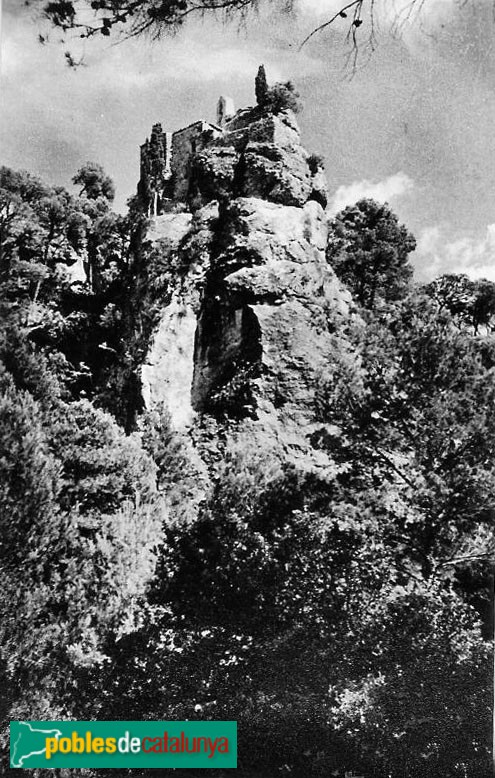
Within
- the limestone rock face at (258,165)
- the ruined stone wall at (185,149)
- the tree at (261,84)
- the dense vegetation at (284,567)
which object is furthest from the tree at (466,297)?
the ruined stone wall at (185,149)

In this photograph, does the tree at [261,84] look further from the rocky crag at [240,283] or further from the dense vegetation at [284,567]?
the dense vegetation at [284,567]

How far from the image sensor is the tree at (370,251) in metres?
17.9

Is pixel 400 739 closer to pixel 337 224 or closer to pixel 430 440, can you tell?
pixel 430 440

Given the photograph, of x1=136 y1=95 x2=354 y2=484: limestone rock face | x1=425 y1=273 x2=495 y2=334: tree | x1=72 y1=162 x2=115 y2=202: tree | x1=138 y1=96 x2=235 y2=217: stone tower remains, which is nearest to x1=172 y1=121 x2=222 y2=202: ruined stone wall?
x1=138 y1=96 x2=235 y2=217: stone tower remains

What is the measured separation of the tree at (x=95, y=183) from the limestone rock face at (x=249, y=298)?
1816 mm

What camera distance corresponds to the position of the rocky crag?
10320 millimetres

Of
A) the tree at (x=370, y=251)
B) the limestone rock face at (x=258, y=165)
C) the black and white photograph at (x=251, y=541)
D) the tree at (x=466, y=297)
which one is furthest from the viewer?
the tree at (x=370, y=251)

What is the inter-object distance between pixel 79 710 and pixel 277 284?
8325 mm

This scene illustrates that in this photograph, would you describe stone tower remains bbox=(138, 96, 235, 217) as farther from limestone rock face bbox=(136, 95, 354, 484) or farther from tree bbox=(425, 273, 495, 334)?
Result: tree bbox=(425, 273, 495, 334)

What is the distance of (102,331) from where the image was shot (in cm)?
1325

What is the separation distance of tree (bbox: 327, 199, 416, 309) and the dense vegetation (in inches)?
348

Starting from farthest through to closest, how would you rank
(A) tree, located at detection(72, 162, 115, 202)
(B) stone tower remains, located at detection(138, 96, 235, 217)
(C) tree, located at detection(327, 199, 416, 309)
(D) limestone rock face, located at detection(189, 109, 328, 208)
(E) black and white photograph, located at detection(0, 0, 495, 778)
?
(C) tree, located at detection(327, 199, 416, 309) → (B) stone tower remains, located at detection(138, 96, 235, 217) → (D) limestone rock face, located at detection(189, 109, 328, 208) → (A) tree, located at detection(72, 162, 115, 202) → (E) black and white photograph, located at detection(0, 0, 495, 778)

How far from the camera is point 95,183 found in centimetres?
1512

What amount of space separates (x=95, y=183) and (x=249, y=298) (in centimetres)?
623
